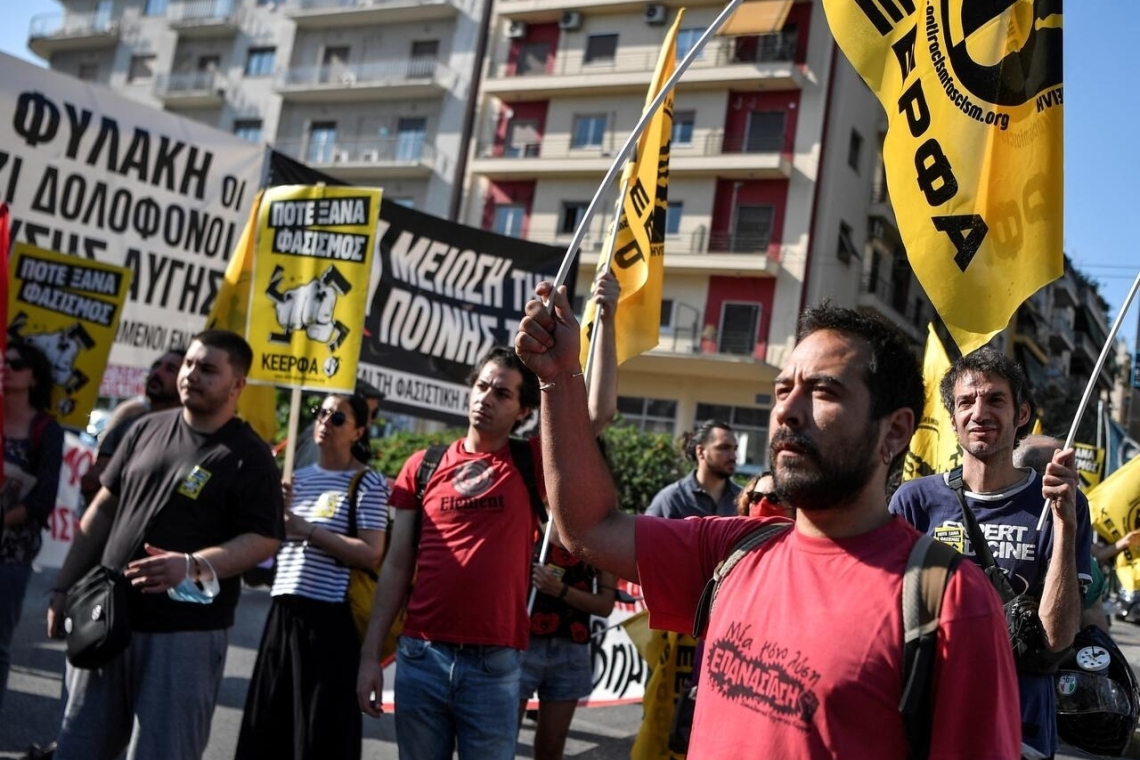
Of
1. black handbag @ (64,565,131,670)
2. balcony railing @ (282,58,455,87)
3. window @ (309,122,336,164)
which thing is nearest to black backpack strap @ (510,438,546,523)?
black handbag @ (64,565,131,670)

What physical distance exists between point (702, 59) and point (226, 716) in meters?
30.5

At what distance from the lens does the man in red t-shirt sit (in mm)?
3826

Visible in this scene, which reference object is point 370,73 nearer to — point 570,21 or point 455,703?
point 570,21

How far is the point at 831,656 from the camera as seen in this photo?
1883 millimetres

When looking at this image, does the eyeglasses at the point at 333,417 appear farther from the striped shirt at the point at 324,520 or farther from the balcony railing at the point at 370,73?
the balcony railing at the point at 370,73

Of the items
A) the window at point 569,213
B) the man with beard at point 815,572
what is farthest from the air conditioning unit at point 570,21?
the man with beard at point 815,572

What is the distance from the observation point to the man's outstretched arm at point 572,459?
7.59 ft

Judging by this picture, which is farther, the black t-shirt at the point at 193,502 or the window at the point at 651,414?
the window at the point at 651,414

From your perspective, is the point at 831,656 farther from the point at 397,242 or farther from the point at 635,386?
the point at 635,386

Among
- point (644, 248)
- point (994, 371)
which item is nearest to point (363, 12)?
point (644, 248)

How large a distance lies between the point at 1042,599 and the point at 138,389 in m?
8.63

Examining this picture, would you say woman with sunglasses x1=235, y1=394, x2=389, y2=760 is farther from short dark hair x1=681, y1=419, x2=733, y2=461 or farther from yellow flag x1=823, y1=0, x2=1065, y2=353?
yellow flag x1=823, y1=0, x2=1065, y2=353

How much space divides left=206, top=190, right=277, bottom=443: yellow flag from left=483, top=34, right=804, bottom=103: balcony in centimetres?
2452

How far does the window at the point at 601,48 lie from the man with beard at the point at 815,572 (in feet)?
109
